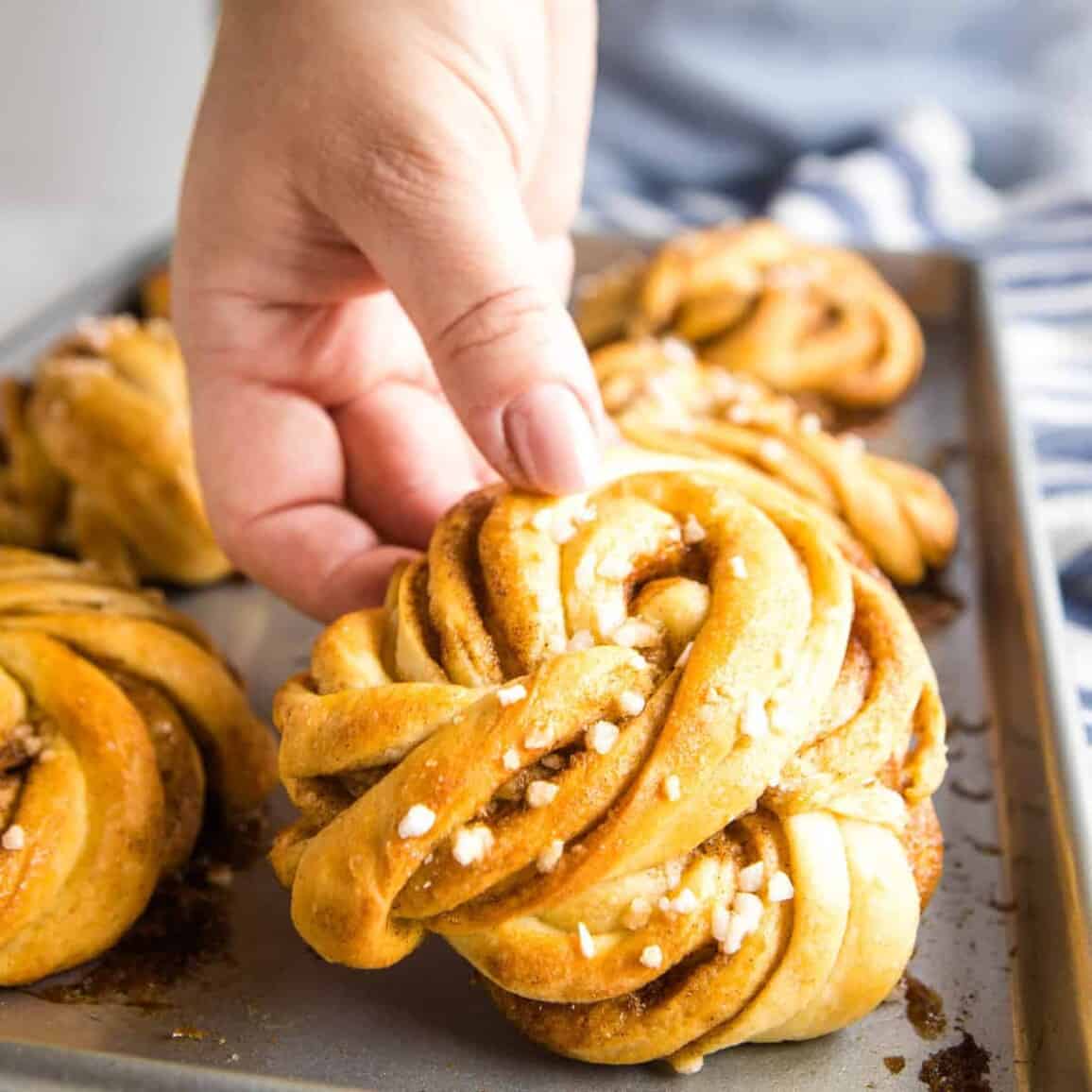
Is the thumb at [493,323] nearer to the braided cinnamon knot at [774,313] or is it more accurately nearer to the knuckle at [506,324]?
the knuckle at [506,324]

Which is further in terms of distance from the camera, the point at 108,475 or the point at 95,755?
the point at 108,475

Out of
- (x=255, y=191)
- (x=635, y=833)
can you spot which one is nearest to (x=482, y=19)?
(x=255, y=191)

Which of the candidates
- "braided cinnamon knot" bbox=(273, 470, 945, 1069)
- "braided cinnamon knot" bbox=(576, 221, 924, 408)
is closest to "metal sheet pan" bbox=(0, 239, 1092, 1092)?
"braided cinnamon knot" bbox=(273, 470, 945, 1069)

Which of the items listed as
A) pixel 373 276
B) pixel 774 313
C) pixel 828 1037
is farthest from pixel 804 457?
pixel 828 1037

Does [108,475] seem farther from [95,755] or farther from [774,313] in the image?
[774,313]

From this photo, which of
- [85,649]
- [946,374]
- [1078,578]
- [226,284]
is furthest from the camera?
[946,374]

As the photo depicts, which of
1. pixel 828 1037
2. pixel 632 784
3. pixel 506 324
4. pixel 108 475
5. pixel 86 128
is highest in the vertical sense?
pixel 86 128

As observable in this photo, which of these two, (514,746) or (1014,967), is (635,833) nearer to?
(514,746)
